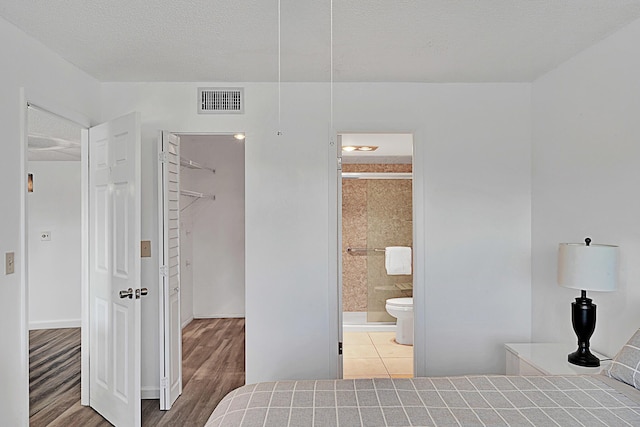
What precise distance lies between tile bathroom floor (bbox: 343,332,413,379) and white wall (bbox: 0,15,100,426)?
2.50 m

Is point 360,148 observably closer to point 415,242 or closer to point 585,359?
point 415,242

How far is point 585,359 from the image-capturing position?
8.51ft

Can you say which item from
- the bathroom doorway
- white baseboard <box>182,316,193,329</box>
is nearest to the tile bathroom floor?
the bathroom doorway

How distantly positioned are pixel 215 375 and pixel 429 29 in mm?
3213

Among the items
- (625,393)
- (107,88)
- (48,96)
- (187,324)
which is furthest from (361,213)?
(625,393)

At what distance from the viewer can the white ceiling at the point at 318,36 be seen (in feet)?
7.66

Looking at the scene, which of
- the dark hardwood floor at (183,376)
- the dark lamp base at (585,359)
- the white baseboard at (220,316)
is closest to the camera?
the dark lamp base at (585,359)

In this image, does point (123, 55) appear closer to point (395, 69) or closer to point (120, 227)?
point (120, 227)

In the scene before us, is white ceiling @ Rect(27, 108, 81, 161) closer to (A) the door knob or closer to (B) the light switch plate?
(B) the light switch plate

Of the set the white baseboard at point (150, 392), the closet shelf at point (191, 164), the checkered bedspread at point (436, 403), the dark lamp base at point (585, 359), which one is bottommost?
the white baseboard at point (150, 392)

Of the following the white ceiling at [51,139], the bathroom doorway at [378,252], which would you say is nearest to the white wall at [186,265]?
the white ceiling at [51,139]

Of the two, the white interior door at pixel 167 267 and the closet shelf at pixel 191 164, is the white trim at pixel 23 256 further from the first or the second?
the closet shelf at pixel 191 164

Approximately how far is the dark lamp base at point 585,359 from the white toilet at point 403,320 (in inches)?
103

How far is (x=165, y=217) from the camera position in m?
3.50
